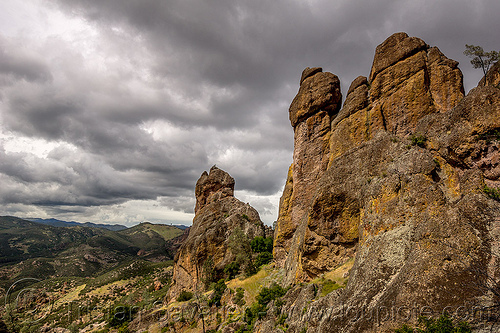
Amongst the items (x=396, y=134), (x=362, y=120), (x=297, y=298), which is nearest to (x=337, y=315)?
(x=297, y=298)

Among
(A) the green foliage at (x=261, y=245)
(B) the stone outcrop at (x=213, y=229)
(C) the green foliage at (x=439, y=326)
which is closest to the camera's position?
(C) the green foliage at (x=439, y=326)

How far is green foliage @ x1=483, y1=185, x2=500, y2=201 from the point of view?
15562 millimetres

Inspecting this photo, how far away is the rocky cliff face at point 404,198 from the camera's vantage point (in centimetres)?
1415

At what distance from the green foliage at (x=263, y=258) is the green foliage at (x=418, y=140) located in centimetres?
4417

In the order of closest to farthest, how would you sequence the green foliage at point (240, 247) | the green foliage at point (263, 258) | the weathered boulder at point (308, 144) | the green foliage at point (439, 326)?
the green foliage at point (439, 326) < the weathered boulder at point (308, 144) < the green foliage at point (263, 258) < the green foliage at point (240, 247)

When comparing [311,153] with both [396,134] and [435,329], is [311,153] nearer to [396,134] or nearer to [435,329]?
[396,134]

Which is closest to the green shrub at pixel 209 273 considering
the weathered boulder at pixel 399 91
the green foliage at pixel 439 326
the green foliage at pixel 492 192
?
the weathered boulder at pixel 399 91

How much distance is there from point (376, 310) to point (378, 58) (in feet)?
110

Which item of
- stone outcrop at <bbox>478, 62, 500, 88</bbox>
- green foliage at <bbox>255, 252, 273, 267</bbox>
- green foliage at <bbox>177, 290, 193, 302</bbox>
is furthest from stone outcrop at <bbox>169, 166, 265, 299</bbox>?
stone outcrop at <bbox>478, 62, 500, 88</bbox>

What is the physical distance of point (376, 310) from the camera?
15.7 m

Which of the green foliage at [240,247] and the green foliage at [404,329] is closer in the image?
the green foliage at [404,329]


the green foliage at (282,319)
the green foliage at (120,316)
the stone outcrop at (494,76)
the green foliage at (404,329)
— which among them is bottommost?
the green foliage at (120,316)

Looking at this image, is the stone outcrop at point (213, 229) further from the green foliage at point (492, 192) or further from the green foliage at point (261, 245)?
the green foliage at point (492, 192)

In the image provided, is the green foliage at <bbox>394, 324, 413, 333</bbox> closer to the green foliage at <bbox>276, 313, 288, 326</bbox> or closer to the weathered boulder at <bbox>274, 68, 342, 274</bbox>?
the green foliage at <bbox>276, 313, 288, 326</bbox>
